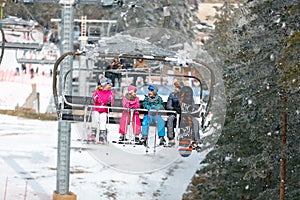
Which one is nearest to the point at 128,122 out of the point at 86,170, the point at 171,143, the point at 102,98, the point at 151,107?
the point at 151,107

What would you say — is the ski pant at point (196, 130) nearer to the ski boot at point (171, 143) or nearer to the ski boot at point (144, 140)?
the ski boot at point (171, 143)

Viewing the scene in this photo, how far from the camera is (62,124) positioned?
14930mm

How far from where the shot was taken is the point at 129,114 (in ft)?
34.1

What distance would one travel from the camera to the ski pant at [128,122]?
34.1ft

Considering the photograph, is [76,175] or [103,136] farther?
[76,175]

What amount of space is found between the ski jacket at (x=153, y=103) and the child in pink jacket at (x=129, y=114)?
0.12 meters

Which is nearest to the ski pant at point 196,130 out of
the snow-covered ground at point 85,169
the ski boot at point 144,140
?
the ski boot at point 144,140

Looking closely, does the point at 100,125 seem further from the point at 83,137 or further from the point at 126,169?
the point at 126,169

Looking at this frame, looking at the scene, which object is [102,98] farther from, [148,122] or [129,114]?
[148,122]

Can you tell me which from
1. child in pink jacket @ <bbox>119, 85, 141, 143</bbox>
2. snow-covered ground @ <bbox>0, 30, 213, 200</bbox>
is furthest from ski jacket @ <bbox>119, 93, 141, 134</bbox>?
snow-covered ground @ <bbox>0, 30, 213, 200</bbox>

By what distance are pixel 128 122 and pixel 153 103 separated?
0.45m

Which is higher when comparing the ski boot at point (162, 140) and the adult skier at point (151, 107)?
the adult skier at point (151, 107)

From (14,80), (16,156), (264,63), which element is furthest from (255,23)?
(14,80)

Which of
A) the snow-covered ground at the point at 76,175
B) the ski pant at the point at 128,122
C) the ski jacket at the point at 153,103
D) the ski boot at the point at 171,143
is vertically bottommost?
the snow-covered ground at the point at 76,175
